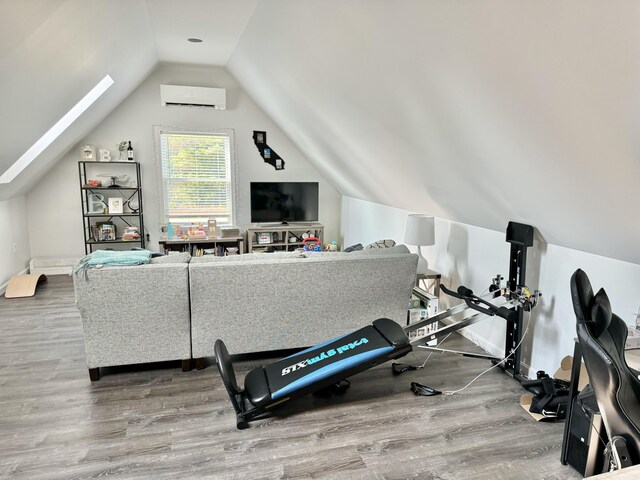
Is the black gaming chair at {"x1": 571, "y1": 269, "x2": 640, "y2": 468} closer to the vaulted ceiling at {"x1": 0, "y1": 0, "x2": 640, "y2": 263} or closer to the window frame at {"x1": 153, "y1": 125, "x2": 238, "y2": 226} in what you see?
the vaulted ceiling at {"x1": 0, "y1": 0, "x2": 640, "y2": 263}

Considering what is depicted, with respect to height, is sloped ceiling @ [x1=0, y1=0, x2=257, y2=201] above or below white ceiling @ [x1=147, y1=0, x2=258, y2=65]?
below

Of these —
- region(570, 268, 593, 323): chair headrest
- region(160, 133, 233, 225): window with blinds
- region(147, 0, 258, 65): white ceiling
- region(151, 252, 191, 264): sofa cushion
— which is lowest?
region(151, 252, 191, 264): sofa cushion

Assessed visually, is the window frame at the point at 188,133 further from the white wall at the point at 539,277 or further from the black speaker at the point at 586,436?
the black speaker at the point at 586,436

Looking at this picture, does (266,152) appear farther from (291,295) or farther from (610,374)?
(610,374)

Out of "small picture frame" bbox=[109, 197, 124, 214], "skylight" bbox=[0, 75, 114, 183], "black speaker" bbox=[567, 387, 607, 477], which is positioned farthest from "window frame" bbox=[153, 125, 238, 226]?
"black speaker" bbox=[567, 387, 607, 477]

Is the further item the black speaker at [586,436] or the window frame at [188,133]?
the window frame at [188,133]

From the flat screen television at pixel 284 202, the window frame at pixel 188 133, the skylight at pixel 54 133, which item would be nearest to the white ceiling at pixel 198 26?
the skylight at pixel 54 133

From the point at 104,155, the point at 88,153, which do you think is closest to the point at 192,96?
the point at 104,155

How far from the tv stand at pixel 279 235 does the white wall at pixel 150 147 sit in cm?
56

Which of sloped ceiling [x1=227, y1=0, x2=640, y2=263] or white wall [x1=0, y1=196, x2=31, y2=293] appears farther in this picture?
white wall [x1=0, y1=196, x2=31, y2=293]

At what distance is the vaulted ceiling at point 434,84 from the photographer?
1558mm

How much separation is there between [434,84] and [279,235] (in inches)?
170

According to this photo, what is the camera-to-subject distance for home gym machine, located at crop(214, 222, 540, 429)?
8.20 ft

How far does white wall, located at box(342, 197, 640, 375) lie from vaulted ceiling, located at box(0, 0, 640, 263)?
147 mm
